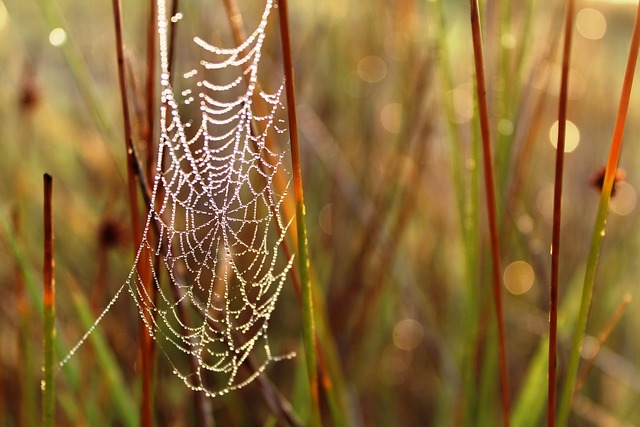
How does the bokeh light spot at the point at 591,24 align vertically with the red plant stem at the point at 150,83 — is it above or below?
above

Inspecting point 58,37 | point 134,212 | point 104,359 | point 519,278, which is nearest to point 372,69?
point 519,278

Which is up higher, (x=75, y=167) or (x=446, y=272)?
(x=75, y=167)

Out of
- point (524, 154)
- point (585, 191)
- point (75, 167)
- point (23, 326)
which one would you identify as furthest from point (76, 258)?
point (585, 191)

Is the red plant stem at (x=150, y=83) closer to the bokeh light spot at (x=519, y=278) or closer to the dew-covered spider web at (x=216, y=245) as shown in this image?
the dew-covered spider web at (x=216, y=245)

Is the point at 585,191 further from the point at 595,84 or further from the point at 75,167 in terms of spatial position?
the point at 75,167

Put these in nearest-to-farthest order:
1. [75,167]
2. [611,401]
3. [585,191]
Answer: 1. [611,401]
2. [585,191]
3. [75,167]

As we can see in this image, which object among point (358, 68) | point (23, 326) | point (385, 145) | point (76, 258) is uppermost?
point (358, 68)

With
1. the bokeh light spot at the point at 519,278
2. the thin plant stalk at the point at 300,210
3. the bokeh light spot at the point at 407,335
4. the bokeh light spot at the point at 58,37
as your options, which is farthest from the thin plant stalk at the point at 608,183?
the bokeh light spot at the point at 519,278
